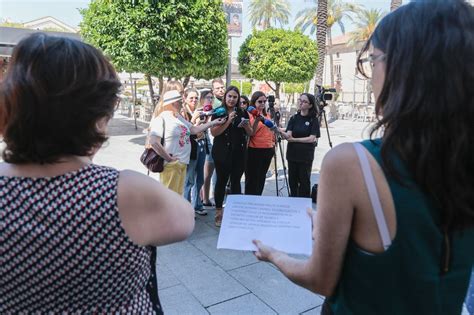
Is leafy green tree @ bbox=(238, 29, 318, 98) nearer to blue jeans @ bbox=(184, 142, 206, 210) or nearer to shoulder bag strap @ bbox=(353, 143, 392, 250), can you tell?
blue jeans @ bbox=(184, 142, 206, 210)

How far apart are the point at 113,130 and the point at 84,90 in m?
13.4

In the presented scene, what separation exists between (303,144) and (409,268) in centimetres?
423

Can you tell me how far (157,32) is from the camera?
802cm

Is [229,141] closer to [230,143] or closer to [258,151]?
[230,143]

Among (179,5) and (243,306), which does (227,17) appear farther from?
(243,306)

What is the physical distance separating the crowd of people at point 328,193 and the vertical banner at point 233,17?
26.5 ft

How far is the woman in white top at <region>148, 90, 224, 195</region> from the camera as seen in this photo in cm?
400

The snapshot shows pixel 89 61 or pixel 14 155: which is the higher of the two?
pixel 89 61

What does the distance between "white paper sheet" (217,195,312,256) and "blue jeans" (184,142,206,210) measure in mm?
3526

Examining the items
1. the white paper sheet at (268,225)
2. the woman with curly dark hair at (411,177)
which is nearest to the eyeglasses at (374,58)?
the woman with curly dark hair at (411,177)

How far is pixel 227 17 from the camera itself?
8.62 meters

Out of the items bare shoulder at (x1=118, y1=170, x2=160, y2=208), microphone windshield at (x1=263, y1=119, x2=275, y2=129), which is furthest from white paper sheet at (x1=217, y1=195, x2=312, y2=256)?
microphone windshield at (x1=263, y1=119, x2=275, y2=129)

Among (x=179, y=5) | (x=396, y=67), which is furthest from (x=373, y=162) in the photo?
(x=179, y=5)

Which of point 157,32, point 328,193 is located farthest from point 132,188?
point 157,32
